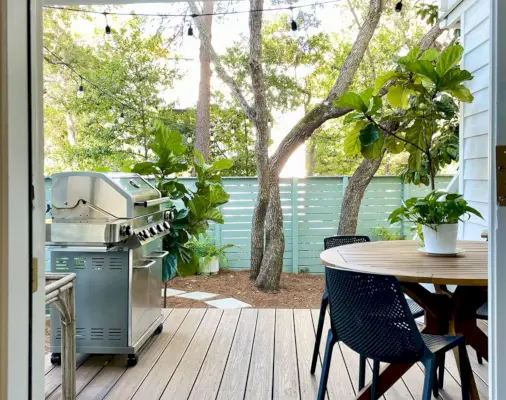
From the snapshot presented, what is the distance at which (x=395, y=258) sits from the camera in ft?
7.48

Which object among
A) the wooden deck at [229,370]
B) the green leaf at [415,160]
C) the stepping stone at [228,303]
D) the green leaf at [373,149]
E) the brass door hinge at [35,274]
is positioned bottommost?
the stepping stone at [228,303]

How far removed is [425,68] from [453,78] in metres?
0.20

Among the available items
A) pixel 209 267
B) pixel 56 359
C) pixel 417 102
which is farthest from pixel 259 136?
pixel 56 359

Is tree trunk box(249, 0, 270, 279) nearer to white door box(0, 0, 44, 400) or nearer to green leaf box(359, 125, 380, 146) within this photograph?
green leaf box(359, 125, 380, 146)

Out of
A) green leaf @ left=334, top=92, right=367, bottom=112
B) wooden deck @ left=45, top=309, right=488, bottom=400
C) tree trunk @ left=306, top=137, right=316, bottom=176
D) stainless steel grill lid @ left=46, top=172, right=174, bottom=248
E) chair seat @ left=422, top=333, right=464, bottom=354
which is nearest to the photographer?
chair seat @ left=422, top=333, right=464, bottom=354

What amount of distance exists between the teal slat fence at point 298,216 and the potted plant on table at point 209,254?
0.36 ft

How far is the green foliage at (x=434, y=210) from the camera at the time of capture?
224cm

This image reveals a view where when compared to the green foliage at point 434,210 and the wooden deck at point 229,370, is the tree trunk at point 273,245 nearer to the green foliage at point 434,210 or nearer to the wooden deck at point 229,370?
the wooden deck at point 229,370

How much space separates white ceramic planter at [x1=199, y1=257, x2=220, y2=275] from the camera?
5941mm

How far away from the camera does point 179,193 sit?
4004 millimetres

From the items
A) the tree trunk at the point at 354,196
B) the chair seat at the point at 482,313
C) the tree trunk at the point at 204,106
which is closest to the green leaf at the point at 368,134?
the chair seat at the point at 482,313

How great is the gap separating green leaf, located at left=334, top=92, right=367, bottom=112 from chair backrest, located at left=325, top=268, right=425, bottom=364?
185cm

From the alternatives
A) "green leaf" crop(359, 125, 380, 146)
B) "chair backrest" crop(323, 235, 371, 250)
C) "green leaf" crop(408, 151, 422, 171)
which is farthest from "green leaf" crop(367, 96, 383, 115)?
"chair backrest" crop(323, 235, 371, 250)

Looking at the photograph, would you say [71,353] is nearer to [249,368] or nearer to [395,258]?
[249,368]
